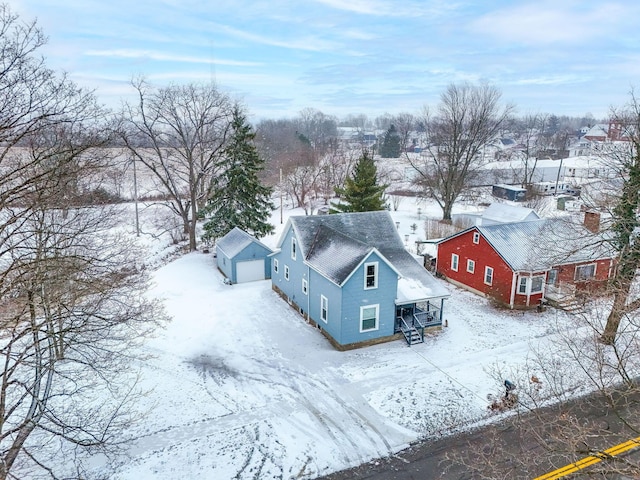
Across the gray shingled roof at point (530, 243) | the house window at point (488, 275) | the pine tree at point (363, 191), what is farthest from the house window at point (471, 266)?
the pine tree at point (363, 191)

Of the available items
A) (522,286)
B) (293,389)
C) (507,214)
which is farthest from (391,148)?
(293,389)

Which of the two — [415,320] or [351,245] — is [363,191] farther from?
[415,320]

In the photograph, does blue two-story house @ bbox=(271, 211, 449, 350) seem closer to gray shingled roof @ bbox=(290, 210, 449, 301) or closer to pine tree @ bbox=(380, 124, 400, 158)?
gray shingled roof @ bbox=(290, 210, 449, 301)

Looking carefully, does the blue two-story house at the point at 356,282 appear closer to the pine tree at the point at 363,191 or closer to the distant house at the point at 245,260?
the distant house at the point at 245,260

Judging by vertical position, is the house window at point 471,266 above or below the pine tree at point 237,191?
below

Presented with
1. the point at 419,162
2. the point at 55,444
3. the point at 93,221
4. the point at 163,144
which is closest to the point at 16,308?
the point at 93,221

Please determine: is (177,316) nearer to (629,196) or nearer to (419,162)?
(629,196)

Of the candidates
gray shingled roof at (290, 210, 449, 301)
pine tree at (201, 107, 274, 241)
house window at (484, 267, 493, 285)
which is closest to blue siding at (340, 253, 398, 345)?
gray shingled roof at (290, 210, 449, 301)
